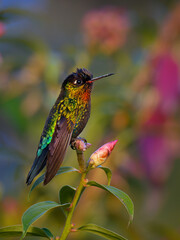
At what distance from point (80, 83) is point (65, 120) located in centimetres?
12

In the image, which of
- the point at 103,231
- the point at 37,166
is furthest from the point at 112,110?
the point at 103,231

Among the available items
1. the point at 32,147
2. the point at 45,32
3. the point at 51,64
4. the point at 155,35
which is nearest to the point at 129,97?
the point at 51,64

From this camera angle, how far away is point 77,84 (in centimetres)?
91

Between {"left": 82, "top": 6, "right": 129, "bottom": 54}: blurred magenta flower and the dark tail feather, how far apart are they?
3.42 feet

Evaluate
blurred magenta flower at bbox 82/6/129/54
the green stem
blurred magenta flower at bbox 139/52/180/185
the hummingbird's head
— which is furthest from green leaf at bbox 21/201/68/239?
blurred magenta flower at bbox 82/6/129/54

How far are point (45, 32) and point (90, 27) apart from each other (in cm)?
176

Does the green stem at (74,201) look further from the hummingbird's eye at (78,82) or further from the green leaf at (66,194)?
the hummingbird's eye at (78,82)

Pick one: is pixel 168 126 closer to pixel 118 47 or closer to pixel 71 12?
pixel 118 47

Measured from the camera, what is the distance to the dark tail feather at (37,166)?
2.34 ft

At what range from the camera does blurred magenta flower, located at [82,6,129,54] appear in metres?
1.81

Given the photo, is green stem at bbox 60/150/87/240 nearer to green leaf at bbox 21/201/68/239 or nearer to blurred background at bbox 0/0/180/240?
green leaf at bbox 21/201/68/239

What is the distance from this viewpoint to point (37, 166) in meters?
0.74

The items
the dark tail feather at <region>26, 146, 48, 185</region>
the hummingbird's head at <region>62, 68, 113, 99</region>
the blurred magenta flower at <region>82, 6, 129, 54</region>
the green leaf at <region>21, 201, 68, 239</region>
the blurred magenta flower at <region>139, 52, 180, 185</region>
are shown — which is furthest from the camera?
the blurred magenta flower at <region>82, 6, 129, 54</region>

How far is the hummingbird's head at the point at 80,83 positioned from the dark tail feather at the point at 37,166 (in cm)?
16
